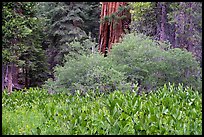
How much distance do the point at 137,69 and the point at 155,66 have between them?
0.56m

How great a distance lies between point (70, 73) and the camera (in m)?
10.6

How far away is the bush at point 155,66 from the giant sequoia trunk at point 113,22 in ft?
14.6

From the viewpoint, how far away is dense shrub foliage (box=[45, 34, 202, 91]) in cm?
1037

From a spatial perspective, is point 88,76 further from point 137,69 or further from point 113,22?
point 113,22

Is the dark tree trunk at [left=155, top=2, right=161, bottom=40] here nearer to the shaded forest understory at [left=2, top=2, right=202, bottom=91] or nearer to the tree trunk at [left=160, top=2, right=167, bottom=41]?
the shaded forest understory at [left=2, top=2, right=202, bottom=91]

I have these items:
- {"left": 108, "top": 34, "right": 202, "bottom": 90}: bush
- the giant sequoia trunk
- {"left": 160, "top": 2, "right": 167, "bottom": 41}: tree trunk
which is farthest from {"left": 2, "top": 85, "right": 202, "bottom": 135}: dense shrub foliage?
the giant sequoia trunk

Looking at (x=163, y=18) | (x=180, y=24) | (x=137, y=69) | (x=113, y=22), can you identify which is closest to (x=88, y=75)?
(x=137, y=69)

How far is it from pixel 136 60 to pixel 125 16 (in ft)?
16.5

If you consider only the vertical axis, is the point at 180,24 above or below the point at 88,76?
above

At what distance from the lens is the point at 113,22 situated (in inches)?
611

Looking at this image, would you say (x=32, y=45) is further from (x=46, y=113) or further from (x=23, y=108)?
(x=46, y=113)

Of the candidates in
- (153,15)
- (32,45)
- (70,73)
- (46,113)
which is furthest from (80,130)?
(32,45)

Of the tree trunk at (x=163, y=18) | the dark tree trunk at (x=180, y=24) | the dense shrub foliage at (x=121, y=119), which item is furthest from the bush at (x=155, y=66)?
the dense shrub foliage at (x=121, y=119)

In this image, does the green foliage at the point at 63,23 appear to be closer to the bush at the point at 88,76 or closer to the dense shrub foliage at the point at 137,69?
the bush at the point at 88,76
